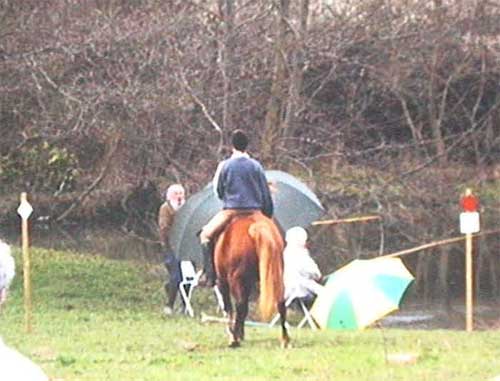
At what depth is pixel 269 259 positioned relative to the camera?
45.0 feet

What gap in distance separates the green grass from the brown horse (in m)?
0.37

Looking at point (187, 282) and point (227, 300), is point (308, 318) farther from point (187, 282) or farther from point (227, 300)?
point (187, 282)

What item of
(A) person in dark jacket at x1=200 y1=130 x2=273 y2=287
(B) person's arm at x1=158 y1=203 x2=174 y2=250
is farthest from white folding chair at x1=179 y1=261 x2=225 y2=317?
(A) person in dark jacket at x1=200 y1=130 x2=273 y2=287

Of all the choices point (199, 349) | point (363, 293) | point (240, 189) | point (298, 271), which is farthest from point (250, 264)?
point (298, 271)

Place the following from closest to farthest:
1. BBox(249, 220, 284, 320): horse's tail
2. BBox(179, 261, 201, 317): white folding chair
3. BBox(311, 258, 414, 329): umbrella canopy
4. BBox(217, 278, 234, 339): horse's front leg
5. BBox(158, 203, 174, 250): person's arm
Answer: BBox(249, 220, 284, 320): horse's tail → BBox(217, 278, 234, 339): horse's front leg → BBox(311, 258, 414, 329): umbrella canopy → BBox(158, 203, 174, 250): person's arm → BBox(179, 261, 201, 317): white folding chair

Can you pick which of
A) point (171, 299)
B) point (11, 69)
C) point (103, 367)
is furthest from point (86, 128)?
point (103, 367)

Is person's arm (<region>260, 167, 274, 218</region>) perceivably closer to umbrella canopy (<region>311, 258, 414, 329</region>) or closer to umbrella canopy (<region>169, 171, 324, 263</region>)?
umbrella canopy (<region>311, 258, 414, 329</region>)

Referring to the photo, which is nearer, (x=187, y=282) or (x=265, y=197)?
(x=265, y=197)

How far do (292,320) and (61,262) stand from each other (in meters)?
5.76

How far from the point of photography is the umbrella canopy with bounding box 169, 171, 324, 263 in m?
19.4

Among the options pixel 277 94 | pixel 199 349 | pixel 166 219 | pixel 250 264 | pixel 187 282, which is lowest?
pixel 199 349

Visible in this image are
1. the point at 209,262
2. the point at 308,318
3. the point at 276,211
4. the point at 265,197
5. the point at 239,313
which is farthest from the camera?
the point at 276,211

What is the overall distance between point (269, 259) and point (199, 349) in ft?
3.65

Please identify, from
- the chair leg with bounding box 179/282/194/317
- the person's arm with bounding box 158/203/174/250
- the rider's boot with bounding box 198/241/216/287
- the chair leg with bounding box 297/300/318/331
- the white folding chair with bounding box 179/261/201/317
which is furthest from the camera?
the white folding chair with bounding box 179/261/201/317
